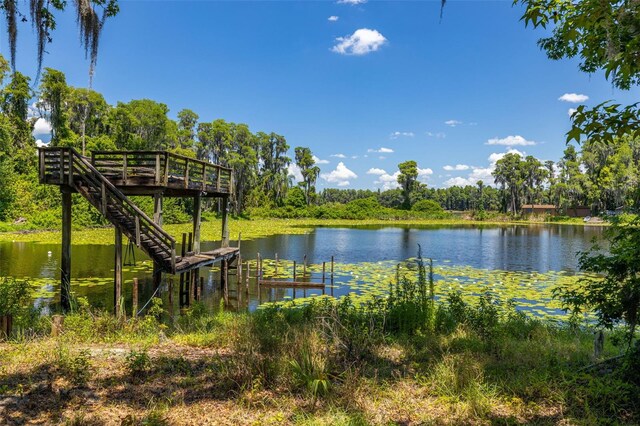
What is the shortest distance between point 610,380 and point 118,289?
1275 centimetres

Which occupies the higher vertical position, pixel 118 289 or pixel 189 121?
pixel 189 121

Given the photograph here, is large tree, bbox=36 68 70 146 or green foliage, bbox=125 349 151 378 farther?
large tree, bbox=36 68 70 146

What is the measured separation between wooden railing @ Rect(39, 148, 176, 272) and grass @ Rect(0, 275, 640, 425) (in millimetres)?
5055

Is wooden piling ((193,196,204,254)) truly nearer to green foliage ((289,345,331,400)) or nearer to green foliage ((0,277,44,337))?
green foliage ((0,277,44,337))

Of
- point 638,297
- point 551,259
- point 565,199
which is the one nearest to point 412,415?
point 638,297

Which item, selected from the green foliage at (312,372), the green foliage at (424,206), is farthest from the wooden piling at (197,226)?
the green foliage at (424,206)

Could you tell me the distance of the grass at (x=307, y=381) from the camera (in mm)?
4352

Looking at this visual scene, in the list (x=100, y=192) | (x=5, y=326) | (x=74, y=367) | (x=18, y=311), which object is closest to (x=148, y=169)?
(x=100, y=192)

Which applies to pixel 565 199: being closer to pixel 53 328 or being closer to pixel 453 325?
pixel 453 325

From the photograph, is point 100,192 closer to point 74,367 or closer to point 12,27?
point 12,27

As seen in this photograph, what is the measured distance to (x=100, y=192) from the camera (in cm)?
1211

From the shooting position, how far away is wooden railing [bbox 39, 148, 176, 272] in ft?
38.4

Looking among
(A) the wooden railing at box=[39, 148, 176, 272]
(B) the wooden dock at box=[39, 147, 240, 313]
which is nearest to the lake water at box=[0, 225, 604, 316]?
(B) the wooden dock at box=[39, 147, 240, 313]

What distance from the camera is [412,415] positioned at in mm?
4469
